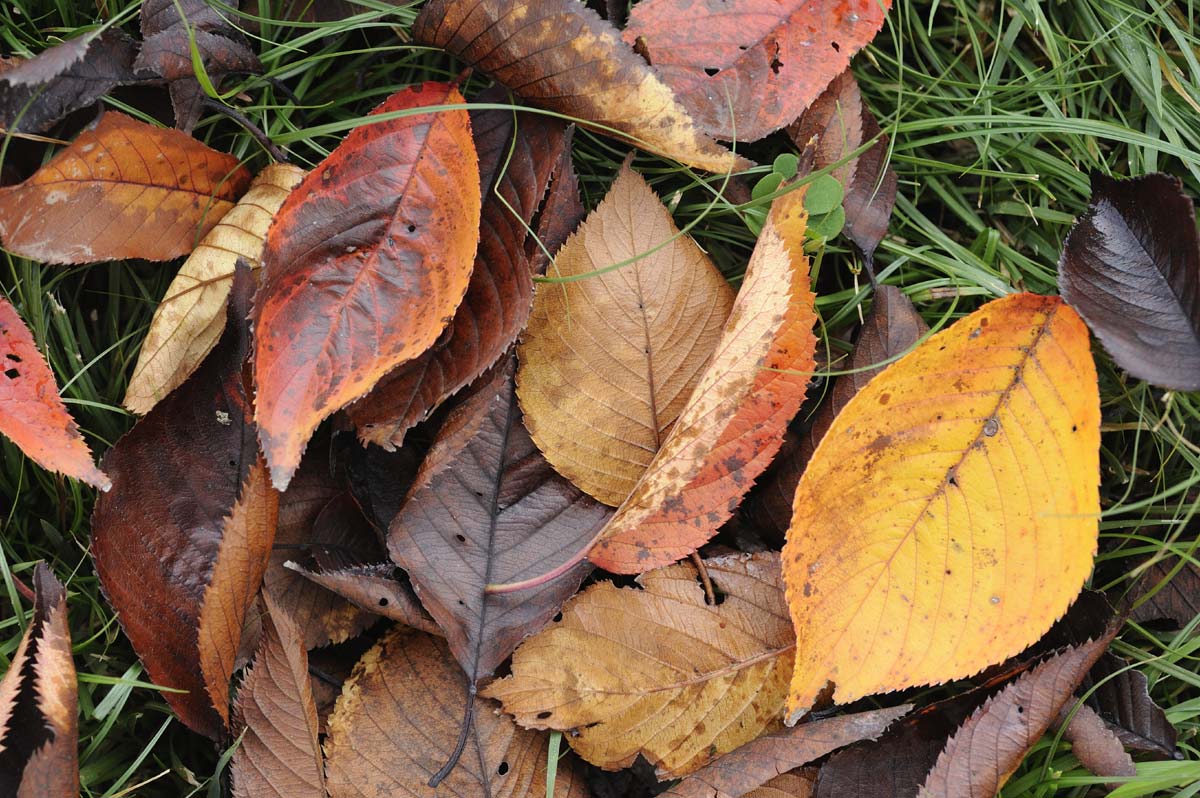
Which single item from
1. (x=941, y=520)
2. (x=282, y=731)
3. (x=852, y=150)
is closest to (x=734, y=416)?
(x=941, y=520)

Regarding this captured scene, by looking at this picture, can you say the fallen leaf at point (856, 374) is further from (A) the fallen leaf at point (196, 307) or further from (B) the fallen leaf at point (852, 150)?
(A) the fallen leaf at point (196, 307)

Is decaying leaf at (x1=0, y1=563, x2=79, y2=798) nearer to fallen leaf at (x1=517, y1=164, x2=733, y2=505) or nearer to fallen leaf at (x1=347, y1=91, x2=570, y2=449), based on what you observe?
fallen leaf at (x1=347, y1=91, x2=570, y2=449)

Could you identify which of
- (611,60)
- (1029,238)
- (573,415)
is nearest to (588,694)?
(573,415)

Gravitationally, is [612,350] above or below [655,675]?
above

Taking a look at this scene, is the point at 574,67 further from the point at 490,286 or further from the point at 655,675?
the point at 655,675

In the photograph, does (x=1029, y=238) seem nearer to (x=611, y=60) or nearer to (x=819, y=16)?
(x=819, y=16)

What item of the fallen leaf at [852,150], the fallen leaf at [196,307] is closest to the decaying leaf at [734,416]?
the fallen leaf at [852,150]
